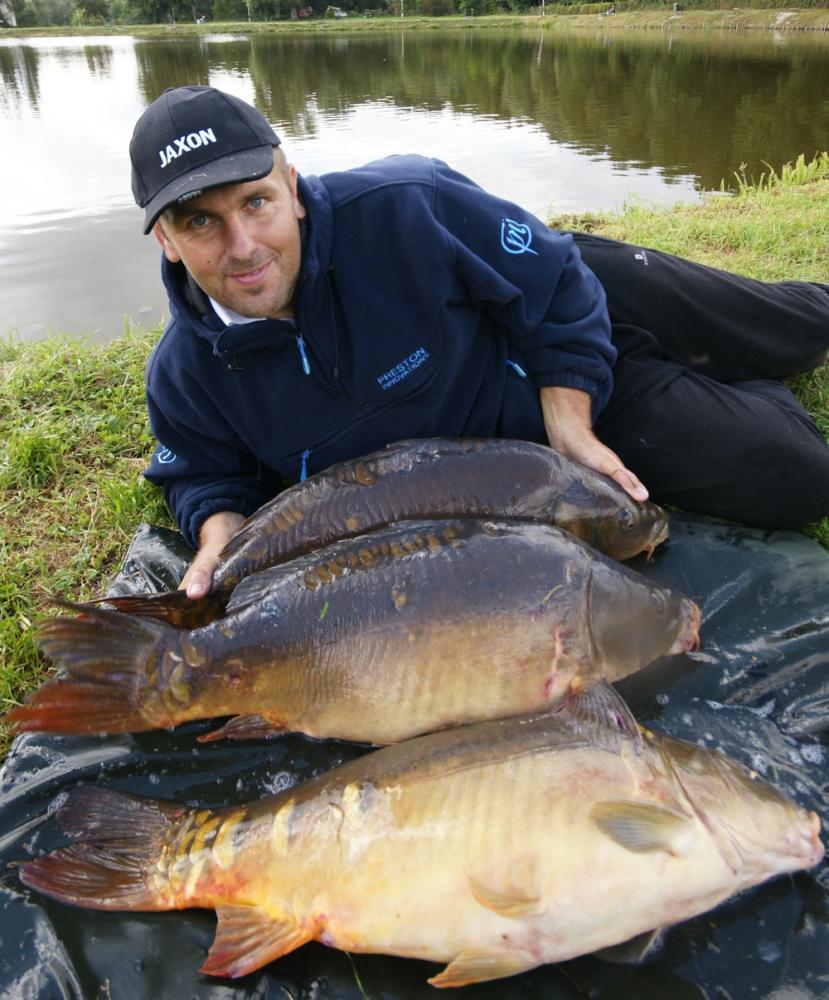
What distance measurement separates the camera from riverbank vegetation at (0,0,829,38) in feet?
95.9

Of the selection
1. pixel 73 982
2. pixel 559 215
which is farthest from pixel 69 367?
pixel 559 215

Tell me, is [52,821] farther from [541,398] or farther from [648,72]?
[648,72]

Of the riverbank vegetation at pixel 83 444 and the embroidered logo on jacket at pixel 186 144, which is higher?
the embroidered logo on jacket at pixel 186 144

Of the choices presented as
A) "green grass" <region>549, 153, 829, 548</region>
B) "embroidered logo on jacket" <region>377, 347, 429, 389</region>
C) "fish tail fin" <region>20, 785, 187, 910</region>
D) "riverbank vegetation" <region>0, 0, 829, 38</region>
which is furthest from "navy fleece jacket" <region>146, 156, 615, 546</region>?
"riverbank vegetation" <region>0, 0, 829, 38</region>

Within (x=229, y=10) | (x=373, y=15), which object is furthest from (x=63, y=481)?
(x=229, y=10)

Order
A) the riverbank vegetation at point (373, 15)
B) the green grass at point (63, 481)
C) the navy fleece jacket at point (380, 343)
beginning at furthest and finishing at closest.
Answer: the riverbank vegetation at point (373, 15) → the green grass at point (63, 481) → the navy fleece jacket at point (380, 343)

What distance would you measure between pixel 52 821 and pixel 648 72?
22.6 metres

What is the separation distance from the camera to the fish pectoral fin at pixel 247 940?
151cm

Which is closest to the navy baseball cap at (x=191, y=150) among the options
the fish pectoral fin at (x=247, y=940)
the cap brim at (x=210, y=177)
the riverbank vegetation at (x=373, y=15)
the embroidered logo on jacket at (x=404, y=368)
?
the cap brim at (x=210, y=177)

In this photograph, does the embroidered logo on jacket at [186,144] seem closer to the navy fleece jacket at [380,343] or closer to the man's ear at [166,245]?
the man's ear at [166,245]

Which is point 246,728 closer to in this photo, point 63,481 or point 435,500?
point 435,500

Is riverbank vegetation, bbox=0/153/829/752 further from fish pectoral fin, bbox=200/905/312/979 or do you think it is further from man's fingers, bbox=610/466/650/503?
fish pectoral fin, bbox=200/905/312/979

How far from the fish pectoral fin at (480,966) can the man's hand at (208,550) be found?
1.21 metres

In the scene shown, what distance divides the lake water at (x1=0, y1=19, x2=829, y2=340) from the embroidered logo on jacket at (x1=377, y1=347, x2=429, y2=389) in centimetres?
382
